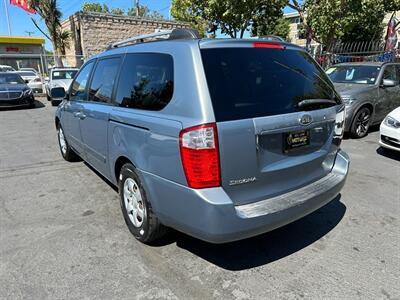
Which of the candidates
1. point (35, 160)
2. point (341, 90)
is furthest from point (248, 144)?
point (341, 90)

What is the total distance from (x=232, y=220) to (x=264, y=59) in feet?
4.44

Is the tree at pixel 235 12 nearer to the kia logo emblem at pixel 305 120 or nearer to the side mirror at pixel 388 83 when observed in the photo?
the side mirror at pixel 388 83

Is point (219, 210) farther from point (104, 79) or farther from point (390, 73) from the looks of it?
point (390, 73)

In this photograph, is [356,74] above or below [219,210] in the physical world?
above

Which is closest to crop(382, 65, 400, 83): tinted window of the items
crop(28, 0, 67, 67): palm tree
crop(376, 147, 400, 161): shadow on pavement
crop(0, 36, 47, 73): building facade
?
crop(376, 147, 400, 161): shadow on pavement

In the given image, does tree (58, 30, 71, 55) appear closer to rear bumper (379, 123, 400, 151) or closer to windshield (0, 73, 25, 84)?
windshield (0, 73, 25, 84)

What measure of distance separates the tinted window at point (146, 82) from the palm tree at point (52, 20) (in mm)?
21398

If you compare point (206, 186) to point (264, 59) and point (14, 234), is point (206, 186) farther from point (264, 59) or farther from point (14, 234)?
point (14, 234)

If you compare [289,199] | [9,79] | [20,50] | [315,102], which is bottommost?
[289,199]

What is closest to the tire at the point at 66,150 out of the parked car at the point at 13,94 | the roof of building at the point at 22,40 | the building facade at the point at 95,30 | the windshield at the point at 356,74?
the windshield at the point at 356,74

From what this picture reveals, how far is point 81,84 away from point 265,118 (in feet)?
10.3

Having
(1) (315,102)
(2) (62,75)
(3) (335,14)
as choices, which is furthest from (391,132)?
(2) (62,75)

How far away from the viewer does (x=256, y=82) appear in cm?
263

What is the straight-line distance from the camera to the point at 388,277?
8.86 ft
